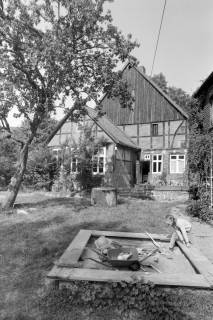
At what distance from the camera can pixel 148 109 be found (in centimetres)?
2131

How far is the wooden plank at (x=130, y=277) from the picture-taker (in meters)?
3.22

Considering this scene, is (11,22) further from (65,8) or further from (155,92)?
(155,92)

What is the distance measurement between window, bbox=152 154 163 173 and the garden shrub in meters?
18.1

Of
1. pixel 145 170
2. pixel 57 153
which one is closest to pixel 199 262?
pixel 57 153

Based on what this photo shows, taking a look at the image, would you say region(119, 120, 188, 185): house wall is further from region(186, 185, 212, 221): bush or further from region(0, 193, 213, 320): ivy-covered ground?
region(0, 193, 213, 320): ivy-covered ground

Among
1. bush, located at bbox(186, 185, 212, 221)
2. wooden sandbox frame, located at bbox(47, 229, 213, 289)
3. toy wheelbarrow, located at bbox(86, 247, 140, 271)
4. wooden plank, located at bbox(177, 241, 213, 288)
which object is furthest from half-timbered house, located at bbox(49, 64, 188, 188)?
wooden sandbox frame, located at bbox(47, 229, 213, 289)

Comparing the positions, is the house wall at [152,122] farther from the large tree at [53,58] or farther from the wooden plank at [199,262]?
the wooden plank at [199,262]

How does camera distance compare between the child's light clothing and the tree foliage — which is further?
the tree foliage

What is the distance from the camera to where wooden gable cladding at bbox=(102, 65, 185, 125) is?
68.0 ft

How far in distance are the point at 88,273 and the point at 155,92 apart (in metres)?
20.1

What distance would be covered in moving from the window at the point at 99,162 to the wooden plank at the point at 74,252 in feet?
38.6

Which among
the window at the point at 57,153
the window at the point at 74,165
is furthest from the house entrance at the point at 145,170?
the window at the point at 57,153

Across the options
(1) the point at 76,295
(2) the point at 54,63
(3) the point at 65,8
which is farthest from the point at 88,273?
(3) the point at 65,8

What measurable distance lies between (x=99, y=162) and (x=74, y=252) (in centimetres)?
1316
